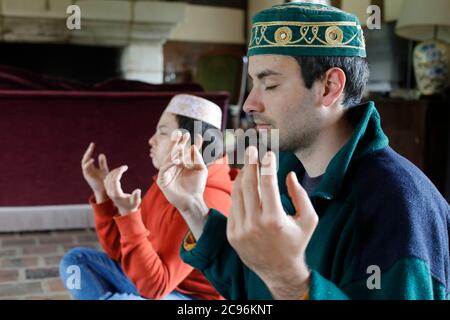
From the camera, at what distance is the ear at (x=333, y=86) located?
0.60 meters

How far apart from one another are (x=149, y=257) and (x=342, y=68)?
554mm

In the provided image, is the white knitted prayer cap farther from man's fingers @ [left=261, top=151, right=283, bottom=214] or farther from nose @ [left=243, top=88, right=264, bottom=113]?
man's fingers @ [left=261, top=151, right=283, bottom=214]

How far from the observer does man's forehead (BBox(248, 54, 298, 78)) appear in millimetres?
583

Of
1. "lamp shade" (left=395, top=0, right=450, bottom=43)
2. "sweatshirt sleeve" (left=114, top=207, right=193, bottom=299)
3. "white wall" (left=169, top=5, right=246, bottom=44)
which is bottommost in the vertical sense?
"sweatshirt sleeve" (left=114, top=207, right=193, bottom=299)

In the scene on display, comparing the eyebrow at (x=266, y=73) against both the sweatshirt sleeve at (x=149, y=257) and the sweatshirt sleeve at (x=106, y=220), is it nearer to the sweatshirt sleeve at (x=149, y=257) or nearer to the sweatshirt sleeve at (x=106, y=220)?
the sweatshirt sleeve at (x=149, y=257)

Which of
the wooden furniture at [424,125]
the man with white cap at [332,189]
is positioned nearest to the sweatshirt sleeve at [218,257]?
the man with white cap at [332,189]

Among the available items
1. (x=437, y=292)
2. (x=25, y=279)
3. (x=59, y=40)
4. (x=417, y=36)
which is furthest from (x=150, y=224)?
(x=59, y=40)

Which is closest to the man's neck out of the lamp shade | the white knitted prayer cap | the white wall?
the white knitted prayer cap

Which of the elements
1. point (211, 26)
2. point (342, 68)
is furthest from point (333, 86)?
point (211, 26)

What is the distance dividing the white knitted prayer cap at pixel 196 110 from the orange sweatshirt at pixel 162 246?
4.0 inches

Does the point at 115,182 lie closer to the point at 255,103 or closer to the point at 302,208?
the point at 255,103

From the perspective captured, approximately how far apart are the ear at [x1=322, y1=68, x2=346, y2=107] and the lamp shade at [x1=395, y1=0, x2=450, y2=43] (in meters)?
1.78

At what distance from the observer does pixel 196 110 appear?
3.74 feet

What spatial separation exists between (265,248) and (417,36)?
230 centimetres
